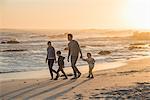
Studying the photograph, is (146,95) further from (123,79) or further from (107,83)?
(123,79)

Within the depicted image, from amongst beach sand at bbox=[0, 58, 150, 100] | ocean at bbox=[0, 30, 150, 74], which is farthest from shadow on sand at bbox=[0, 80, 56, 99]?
ocean at bbox=[0, 30, 150, 74]

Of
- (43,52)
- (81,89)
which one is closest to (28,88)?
(81,89)

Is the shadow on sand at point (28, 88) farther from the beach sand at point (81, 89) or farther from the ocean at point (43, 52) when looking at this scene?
the ocean at point (43, 52)

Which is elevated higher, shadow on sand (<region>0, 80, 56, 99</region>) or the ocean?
shadow on sand (<region>0, 80, 56, 99</region>)

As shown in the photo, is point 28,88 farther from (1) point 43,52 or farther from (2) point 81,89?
(1) point 43,52

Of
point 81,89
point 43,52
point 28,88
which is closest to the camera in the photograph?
point 81,89

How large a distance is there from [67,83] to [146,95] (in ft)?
12.9

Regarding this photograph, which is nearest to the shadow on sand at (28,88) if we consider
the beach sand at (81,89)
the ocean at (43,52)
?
the beach sand at (81,89)

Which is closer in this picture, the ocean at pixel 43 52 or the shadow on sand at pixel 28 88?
the shadow on sand at pixel 28 88

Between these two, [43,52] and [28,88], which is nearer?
[28,88]

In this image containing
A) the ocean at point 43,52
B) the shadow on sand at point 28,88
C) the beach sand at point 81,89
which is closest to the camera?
the beach sand at point 81,89

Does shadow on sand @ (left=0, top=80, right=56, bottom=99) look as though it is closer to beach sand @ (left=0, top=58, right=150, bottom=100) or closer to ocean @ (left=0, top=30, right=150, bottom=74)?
beach sand @ (left=0, top=58, right=150, bottom=100)

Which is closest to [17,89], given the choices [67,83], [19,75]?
[67,83]

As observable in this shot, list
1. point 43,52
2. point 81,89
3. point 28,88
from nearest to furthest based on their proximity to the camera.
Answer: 1. point 81,89
2. point 28,88
3. point 43,52
